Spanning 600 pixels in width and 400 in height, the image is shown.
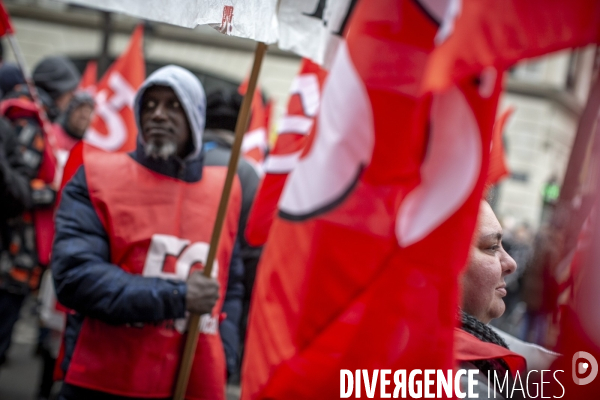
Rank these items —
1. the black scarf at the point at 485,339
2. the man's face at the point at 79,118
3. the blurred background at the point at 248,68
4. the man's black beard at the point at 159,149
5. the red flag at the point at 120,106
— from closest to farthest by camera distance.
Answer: the black scarf at the point at 485,339, the man's black beard at the point at 159,149, the man's face at the point at 79,118, the red flag at the point at 120,106, the blurred background at the point at 248,68

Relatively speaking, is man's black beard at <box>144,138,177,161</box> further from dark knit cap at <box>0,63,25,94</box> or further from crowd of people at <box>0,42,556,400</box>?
dark knit cap at <box>0,63,25,94</box>

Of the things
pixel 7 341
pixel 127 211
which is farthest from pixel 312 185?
pixel 7 341

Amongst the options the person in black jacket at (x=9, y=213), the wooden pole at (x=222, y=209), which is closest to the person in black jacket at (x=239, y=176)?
the wooden pole at (x=222, y=209)

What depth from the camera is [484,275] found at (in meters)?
2.50

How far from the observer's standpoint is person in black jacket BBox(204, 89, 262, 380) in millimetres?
3504

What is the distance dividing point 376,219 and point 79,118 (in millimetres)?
5148

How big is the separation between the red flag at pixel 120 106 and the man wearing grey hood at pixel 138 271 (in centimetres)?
387

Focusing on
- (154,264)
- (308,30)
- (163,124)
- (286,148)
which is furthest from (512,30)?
(286,148)

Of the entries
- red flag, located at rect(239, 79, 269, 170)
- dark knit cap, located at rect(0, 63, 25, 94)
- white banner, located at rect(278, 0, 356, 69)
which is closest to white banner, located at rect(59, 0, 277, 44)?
white banner, located at rect(278, 0, 356, 69)

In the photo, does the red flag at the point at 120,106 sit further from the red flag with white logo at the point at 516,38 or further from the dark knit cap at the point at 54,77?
the red flag with white logo at the point at 516,38

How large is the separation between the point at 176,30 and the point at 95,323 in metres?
17.7

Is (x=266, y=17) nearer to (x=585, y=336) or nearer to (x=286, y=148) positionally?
(x=585, y=336)

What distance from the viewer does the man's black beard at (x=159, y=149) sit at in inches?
126

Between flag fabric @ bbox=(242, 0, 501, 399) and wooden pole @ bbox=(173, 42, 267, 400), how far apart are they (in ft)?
3.29
